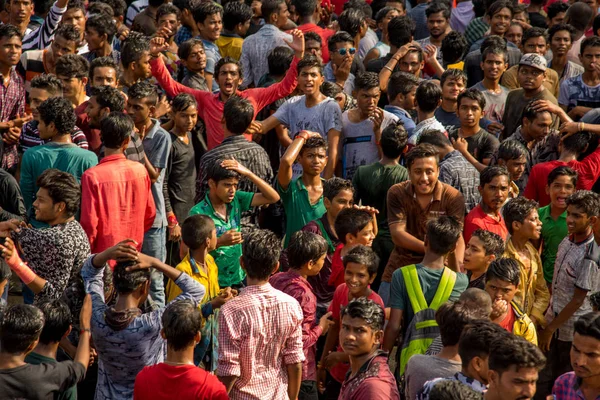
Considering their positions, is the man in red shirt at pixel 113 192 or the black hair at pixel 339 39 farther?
the black hair at pixel 339 39

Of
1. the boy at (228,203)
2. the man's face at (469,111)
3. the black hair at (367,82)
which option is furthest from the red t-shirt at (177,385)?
the man's face at (469,111)

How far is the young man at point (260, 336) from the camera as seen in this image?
20.4 ft

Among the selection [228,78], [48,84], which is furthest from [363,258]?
[228,78]

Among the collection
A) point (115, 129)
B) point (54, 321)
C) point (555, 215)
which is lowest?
point (555, 215)

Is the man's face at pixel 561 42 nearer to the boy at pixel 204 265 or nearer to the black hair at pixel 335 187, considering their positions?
the black hair at pixel 335 187

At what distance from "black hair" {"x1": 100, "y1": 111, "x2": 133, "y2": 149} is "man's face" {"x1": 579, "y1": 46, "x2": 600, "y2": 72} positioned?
17.4 ft

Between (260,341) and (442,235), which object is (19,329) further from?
(442,235)

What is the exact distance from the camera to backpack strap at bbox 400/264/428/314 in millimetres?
6852

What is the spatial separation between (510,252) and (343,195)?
4.40 feet

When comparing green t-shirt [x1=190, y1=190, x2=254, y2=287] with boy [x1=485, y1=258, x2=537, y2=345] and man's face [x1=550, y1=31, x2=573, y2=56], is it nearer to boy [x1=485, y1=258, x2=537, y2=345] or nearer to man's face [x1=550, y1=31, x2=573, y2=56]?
boy [x1=485, y1=258, x2=537, y2=345]

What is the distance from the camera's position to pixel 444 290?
6867 mm

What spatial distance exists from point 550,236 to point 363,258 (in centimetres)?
221

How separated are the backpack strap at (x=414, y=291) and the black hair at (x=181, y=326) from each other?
5.44 feet

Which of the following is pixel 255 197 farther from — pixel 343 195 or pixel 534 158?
pixel 534 158
